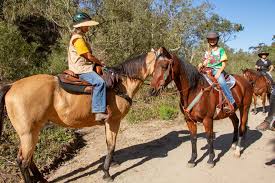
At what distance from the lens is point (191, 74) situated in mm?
6031

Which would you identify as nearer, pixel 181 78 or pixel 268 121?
pixel 268 121

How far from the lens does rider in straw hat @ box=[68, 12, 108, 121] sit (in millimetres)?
5586

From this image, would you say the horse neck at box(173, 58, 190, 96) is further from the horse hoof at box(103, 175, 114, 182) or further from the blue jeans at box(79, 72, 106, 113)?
the horse hoof at box(103, 175, 114, 182)

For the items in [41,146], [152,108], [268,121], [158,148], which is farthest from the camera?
[152,108]

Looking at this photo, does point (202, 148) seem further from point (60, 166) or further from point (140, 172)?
point (60, 166)

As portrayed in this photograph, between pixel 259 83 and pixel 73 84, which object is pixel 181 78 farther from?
pixel 259 83

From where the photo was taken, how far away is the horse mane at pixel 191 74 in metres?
5.95

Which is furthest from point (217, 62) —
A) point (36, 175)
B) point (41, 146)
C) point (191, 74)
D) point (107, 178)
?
point (41, 146)

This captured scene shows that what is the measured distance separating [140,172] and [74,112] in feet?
5.75

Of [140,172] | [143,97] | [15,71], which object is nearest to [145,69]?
[140,172]

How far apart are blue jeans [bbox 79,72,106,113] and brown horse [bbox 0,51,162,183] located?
7.0 inches

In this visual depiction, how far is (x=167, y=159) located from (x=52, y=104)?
2780mm

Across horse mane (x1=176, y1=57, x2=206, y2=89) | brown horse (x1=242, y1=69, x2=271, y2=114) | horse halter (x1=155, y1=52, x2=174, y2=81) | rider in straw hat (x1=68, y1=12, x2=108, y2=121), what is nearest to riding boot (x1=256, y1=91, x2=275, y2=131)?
horse mane (x1=176, y1=57, x2=206, y2=89)

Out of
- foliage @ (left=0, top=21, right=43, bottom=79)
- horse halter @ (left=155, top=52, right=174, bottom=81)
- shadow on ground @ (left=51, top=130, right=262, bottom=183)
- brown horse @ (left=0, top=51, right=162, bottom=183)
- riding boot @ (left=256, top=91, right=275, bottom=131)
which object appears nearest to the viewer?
brown horse @ (left=0, top=51, right=162, bottom=183)
